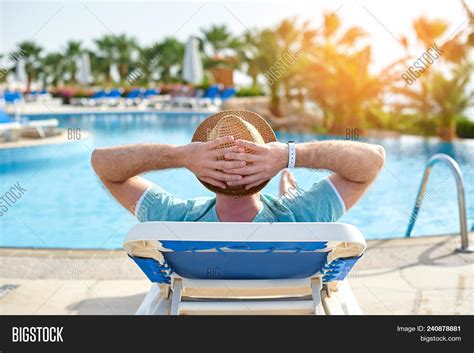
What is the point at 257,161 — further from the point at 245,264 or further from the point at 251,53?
the point at 251,53

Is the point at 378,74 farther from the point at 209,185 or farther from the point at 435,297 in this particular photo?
the point at 209,185

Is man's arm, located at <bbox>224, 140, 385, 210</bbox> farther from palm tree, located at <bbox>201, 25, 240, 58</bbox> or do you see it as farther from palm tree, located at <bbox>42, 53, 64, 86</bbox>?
palm tree, located at <bbox>42, 53, 64, 86</bbox>

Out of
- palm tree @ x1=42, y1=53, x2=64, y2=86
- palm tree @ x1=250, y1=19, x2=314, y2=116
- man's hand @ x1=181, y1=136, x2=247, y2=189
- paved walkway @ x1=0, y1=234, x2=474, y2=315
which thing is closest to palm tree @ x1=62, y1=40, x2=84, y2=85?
palm tree @ x1=42, y1=53, x2=64, y2=86

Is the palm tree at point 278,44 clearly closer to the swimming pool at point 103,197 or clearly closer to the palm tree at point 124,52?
the swimming pool at point 103,197

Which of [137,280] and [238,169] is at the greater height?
[238,169]

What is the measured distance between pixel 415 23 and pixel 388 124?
413 cm

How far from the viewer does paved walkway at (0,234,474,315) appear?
10.1ft

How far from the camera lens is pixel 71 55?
4747 cm

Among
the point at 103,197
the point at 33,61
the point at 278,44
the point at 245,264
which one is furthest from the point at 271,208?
the point at 33,61

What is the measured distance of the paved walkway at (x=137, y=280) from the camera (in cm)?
307

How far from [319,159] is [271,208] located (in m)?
0.32

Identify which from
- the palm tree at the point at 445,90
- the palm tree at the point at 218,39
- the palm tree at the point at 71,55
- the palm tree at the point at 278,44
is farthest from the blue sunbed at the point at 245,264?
the palm tree at the point at 71,55
